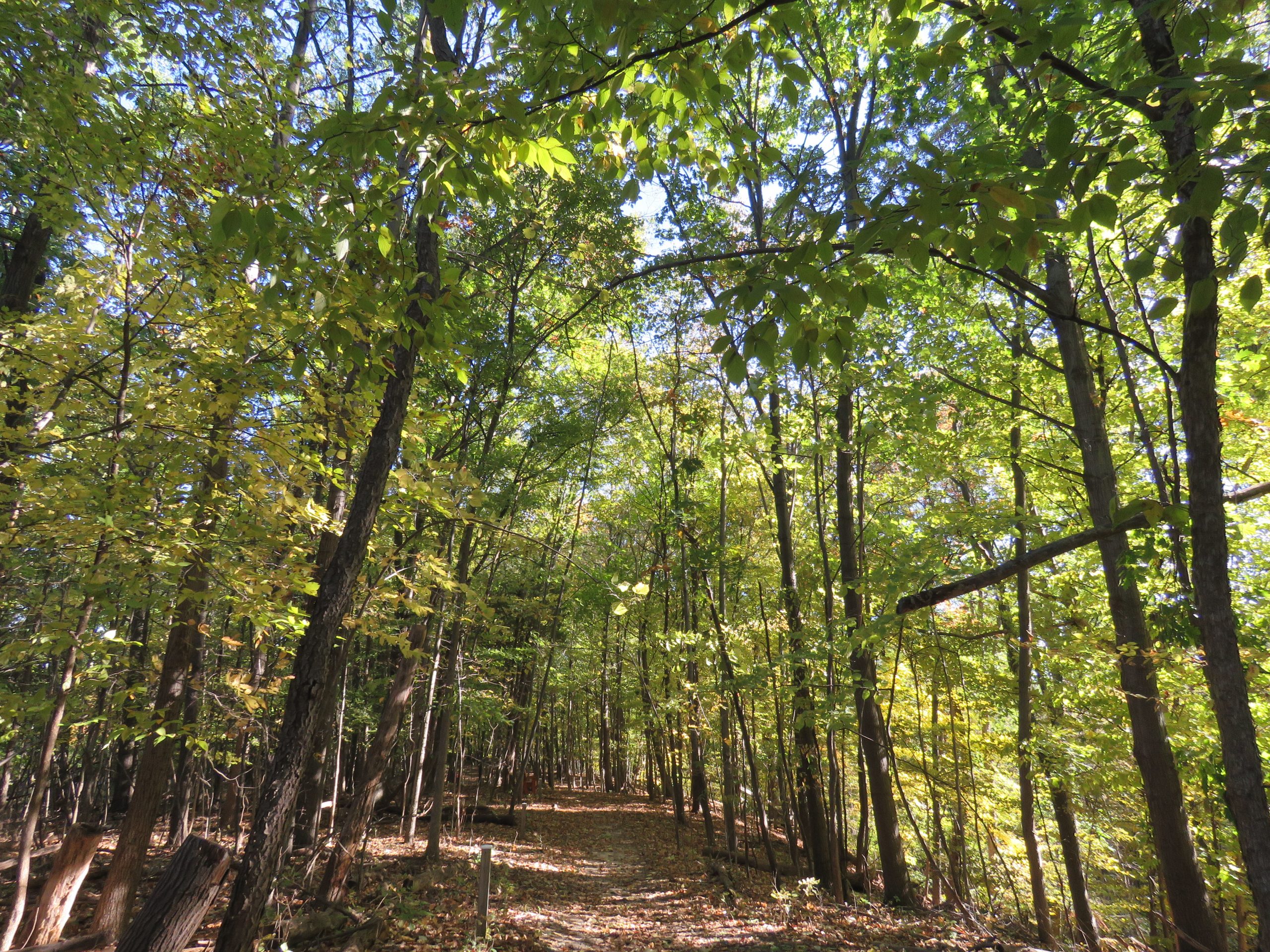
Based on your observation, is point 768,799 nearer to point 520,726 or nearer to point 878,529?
point 520,726

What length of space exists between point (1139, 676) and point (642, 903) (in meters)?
7.35

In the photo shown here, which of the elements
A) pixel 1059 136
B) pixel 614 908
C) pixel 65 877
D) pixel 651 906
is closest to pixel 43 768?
pixel 65 877

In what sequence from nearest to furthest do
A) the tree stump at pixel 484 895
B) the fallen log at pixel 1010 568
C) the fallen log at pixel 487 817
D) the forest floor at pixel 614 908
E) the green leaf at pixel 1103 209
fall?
the green leaf at pixel 1103 209 → the fallen log at pixel 1010 568 → the tree stump at pixel 484 895 → the forest floor at pixel 614 908 → the fallen log at pixel 487 817

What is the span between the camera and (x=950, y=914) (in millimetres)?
7188

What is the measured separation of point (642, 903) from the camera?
881 centimetres

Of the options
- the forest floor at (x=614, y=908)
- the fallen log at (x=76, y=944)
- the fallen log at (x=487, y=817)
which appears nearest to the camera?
the fallen log at (x=76, y=944)

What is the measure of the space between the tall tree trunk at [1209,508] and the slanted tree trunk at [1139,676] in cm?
253

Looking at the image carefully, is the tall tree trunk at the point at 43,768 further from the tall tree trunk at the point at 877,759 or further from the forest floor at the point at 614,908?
the tall tree trunk at the point at 877,759

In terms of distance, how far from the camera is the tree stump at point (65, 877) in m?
3.30

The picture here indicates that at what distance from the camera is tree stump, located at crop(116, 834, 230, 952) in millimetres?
2334

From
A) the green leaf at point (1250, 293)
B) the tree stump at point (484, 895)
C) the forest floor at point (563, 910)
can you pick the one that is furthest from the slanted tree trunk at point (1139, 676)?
the tree stump at point (484, 895)

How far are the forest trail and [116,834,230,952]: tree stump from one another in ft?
17.9

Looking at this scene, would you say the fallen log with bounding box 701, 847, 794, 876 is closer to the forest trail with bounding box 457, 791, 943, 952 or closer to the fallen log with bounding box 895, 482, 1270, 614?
the forest trail with bounding box 457, 791, 943, 952

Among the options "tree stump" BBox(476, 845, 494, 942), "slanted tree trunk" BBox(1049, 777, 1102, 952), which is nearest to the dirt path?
"tree stump" BBox(476, 845, 494, 942)
